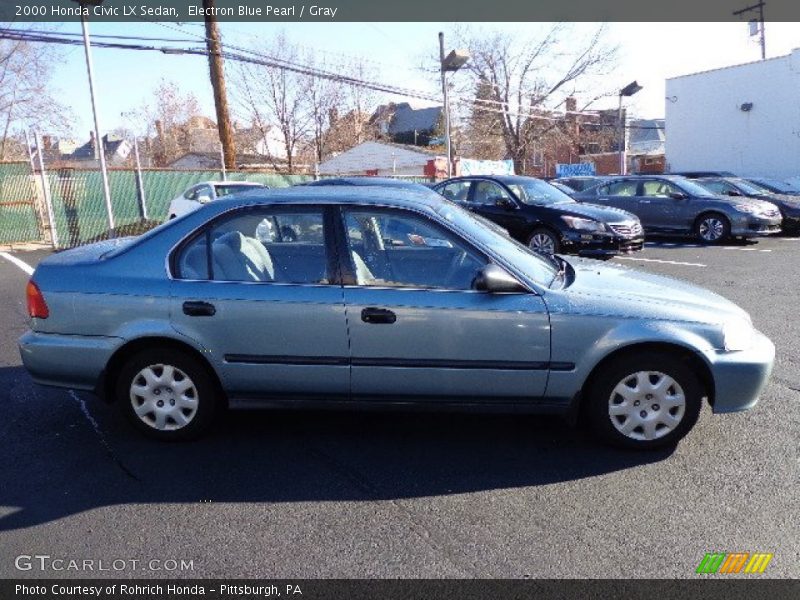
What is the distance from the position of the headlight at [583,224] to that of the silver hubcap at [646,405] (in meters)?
6.59

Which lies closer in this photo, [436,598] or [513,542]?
[436,598]

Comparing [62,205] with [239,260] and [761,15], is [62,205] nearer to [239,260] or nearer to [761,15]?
[239,260]

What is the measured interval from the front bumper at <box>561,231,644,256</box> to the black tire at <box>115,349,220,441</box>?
289 inches

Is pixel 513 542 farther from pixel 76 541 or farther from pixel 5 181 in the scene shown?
pixel 5 181

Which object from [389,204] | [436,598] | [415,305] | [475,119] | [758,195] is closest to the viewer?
[436,598]

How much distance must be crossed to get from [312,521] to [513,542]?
0.98 metres

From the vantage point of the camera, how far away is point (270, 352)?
11.8 feet

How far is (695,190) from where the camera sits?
537 inches

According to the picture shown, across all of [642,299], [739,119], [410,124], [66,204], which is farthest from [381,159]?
[642,299]

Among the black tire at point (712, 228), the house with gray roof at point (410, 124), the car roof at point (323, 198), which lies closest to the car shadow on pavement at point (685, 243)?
the black tire at point (712, 228)

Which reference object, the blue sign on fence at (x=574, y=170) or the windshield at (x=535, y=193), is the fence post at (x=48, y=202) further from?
the blue sign on fence at (x=574, y=170)

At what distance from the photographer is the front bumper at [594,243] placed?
9.77m

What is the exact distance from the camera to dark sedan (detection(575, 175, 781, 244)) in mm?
12875

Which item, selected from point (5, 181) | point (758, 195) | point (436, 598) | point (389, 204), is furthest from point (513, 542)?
point (5, 181)
